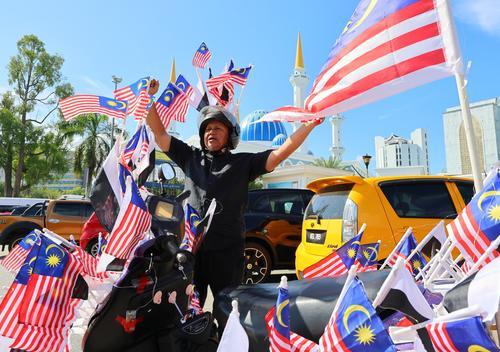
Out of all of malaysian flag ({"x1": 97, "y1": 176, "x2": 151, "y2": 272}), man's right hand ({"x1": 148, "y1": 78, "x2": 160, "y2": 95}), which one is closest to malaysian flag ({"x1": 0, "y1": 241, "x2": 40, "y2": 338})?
malaysian flag ({"x1": 97, "y1": 176, "x2": 151, "y2": 272})

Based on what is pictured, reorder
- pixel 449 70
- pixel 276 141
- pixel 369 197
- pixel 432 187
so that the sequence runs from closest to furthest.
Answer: pixel 449 70
pixel 369 197
pixel 432 187
pixel 276 141

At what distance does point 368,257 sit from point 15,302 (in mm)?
1867

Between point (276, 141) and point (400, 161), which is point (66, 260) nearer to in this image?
point (276, 141)

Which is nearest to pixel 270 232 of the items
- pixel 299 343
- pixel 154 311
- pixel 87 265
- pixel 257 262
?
pixel 257 262

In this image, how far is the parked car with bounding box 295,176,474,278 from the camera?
445 cm

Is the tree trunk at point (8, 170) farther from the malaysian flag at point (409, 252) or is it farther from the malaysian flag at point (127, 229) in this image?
the malaysian flag at point (409, 252)

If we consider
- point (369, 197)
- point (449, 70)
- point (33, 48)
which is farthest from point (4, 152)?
point (449, 70)

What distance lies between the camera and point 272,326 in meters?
1.33

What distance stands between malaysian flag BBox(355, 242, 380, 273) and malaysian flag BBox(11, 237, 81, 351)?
1463mm

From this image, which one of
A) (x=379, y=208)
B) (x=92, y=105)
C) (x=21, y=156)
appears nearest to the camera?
(x=92, y=105)

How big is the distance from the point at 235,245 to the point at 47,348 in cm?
103

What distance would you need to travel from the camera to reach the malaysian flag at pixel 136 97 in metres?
2.43

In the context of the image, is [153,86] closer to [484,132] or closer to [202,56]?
[202,56]

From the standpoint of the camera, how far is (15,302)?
1.65 m
